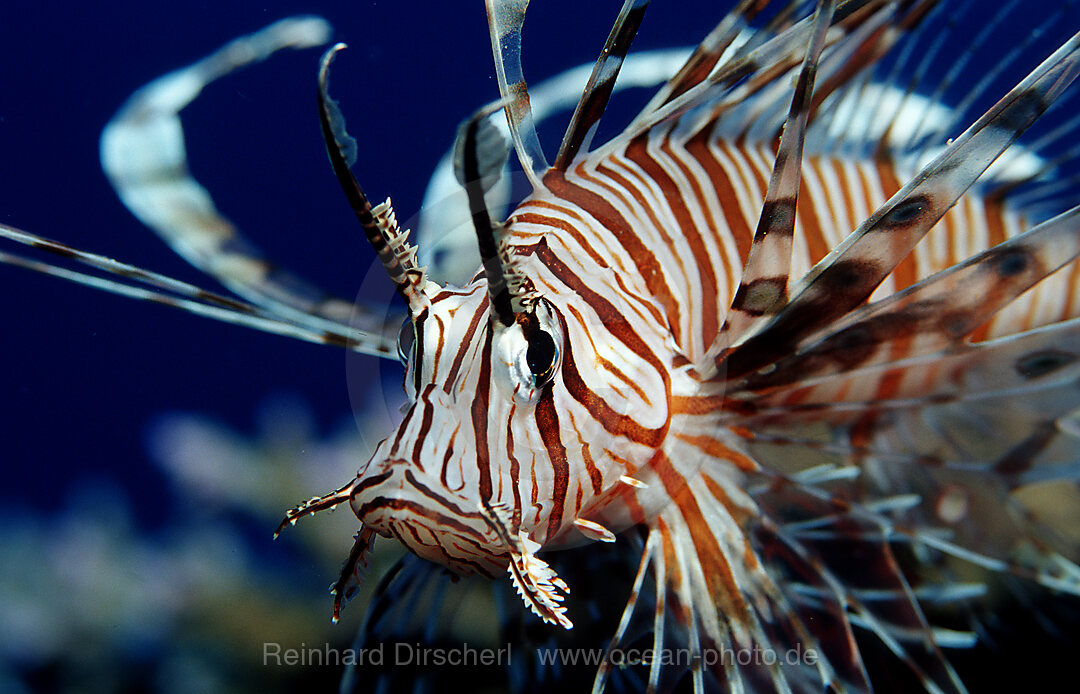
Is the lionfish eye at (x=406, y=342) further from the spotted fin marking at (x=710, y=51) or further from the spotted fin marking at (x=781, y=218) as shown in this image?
the spotted fin marking at (x=710, y=51)

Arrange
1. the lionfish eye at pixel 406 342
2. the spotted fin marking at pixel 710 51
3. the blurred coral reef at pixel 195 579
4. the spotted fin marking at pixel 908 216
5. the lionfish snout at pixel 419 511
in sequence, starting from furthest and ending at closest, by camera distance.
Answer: the blurred coral reef at pixel 195 579 → the spotted fin marking at pixel 710 51 → the lionfish eye at pixel 406 342 → the lionfish snout at pixel 419 511 → the spotted fin marking at pixel 908 216

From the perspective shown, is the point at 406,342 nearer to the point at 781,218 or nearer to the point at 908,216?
the point at 781,218

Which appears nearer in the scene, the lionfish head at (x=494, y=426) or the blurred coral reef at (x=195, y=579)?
the lionfish head at (x=494, y=426)

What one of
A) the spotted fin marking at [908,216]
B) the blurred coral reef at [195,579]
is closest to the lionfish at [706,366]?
the spotted fin marking at [908,216]

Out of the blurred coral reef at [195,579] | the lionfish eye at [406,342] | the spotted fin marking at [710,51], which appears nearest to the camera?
the lionfish eye at [406,342]

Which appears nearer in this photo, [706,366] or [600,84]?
[706,366]

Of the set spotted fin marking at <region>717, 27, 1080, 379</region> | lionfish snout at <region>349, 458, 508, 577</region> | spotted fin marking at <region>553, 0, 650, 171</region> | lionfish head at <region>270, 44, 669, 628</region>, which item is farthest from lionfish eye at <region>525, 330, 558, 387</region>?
spotted fin marking at <region>553, 0, 650, 171</region>

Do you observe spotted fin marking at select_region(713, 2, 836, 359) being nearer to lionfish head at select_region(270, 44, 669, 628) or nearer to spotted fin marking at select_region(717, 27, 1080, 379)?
spotted fin marking at select_region(717, 27, 1080, 379)

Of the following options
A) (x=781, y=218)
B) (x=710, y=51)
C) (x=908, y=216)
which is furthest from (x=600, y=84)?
(x=908, y=216)

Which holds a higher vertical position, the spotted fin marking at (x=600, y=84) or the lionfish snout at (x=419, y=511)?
the spotted fin marking at (x=600, y=84)

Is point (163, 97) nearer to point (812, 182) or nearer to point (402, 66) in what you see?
point (812, 182)
